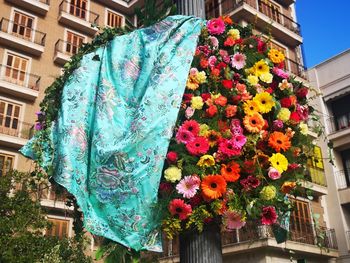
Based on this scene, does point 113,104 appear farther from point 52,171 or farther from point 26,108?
point 26,108

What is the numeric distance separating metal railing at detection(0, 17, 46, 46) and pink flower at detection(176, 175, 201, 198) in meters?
22.7

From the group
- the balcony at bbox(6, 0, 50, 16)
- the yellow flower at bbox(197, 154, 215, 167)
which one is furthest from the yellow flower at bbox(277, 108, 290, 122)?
the balcony at bbox(6, 0, 50, 16)

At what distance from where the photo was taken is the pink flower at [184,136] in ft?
9.55

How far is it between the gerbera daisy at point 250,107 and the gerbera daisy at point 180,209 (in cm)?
79

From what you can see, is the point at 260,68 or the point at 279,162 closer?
the point at 279,162

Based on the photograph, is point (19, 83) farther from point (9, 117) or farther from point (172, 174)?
point (172, 174)

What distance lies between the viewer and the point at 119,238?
2736 mm

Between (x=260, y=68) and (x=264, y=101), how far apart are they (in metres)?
0.30

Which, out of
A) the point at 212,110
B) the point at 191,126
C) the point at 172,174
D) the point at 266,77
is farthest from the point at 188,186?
the point at 266,77

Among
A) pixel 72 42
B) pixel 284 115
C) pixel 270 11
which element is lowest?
pixel 284 115

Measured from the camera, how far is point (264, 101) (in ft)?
10.7

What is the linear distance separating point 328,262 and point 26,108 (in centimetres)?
1581

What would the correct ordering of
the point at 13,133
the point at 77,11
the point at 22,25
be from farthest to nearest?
the point at 77,11
the point at 22,25
the point at 13,133

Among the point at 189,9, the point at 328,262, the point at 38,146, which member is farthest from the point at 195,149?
the point at 328,262
